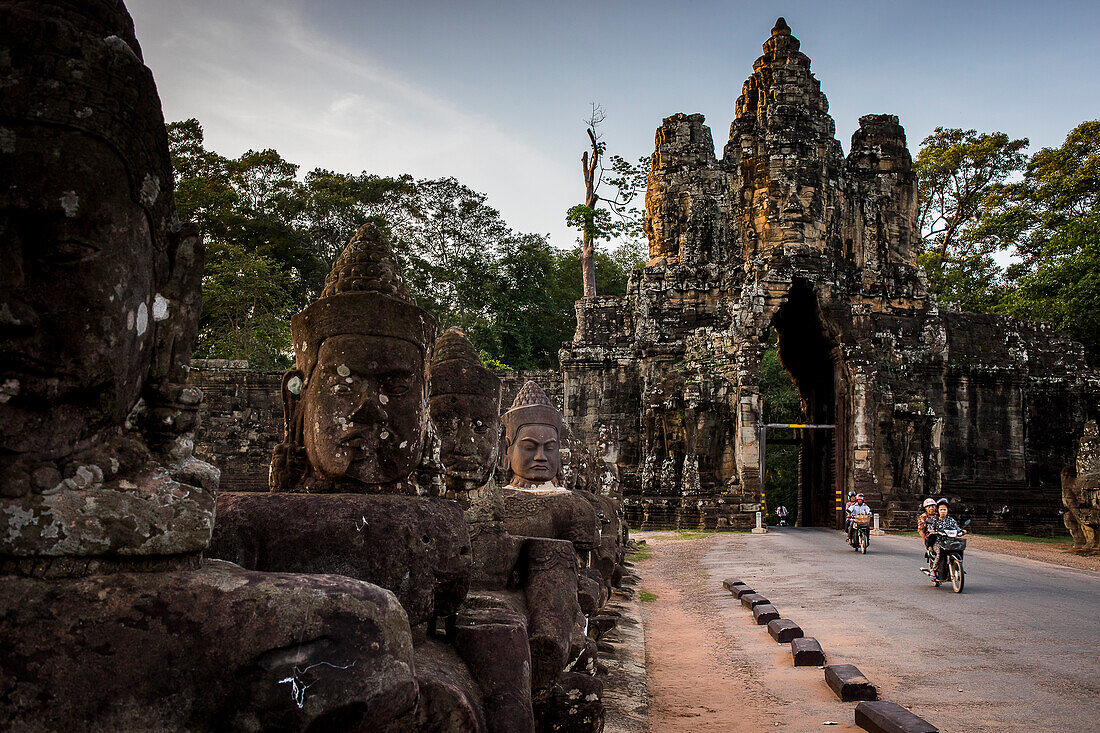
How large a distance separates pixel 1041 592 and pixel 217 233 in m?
29.0

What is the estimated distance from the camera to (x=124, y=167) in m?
2.15

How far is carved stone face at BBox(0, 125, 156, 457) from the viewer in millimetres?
1954

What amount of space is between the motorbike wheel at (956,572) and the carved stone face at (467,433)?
7.84 m

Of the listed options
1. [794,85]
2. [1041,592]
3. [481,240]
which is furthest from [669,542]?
[481,240]

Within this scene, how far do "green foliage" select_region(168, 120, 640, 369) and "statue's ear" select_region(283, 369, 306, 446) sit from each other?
22.3m

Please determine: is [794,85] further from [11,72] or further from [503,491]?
[11,72]

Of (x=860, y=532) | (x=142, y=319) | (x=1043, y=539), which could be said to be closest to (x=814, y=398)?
(x=1043, y=539)

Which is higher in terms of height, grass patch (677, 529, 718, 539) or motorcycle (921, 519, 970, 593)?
motorcycle (921, 519, 970, 593)

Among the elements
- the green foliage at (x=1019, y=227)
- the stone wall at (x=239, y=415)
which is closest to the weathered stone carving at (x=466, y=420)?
the stone wall at (x=239, y=415)

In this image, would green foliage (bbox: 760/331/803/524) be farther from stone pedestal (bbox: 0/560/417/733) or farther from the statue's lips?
the statue's lips

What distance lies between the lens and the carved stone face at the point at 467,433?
16.4 ft

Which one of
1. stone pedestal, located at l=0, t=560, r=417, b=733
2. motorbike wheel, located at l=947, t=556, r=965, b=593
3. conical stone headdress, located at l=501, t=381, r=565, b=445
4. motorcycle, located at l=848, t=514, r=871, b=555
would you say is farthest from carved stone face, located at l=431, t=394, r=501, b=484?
motorcycle, located at l=848, t=514, r=871, b=555

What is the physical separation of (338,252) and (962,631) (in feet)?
106

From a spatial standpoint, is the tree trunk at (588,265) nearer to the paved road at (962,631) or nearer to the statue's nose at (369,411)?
the paved road at (962,631)
